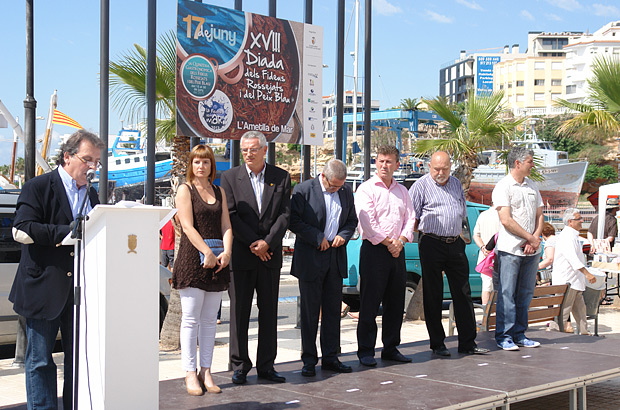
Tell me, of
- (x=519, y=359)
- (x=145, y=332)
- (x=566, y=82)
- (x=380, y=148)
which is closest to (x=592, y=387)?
(x=519, y=359)

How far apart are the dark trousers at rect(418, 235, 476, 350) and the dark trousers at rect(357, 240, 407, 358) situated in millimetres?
373

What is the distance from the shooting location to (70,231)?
4492mm

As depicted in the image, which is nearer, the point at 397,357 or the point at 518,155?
the point at 397,357

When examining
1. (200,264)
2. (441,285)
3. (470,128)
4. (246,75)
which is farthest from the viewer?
(470,128)

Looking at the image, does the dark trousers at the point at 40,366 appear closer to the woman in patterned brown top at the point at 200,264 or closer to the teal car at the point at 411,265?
the woman in patterned brown top at the point at 200,264

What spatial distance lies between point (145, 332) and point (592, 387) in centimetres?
567

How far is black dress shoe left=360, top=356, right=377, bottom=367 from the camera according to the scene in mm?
6812

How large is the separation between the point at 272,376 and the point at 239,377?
11.8 inches

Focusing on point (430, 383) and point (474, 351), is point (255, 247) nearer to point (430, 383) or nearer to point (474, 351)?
point (430, 383)

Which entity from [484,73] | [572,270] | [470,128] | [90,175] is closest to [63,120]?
[470,128]

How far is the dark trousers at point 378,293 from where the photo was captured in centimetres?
700

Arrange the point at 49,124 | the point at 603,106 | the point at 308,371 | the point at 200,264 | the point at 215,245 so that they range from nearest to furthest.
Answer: the point at 200,264, the point at 215,245, the point at 308,371, the point at 49,124, the point at 603,106

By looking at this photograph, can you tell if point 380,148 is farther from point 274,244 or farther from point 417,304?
point 417,304

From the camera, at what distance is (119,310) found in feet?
14.1
